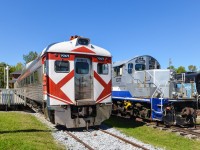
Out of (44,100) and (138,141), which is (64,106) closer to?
(44,100)

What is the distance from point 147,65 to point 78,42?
597cm

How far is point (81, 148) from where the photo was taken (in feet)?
27.2

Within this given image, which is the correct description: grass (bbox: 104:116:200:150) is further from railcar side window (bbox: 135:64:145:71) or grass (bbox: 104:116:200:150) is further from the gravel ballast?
railcar side window (bbox: 135:64:145:71)

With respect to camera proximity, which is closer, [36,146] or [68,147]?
[36,146]

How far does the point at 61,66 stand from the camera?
1110cm

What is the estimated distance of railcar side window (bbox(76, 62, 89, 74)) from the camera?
1159 cm

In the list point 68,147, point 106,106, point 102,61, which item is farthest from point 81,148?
point 102,61

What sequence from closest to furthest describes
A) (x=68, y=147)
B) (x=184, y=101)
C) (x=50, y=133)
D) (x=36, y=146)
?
1. (x=36, y=146)
2. (x=68, y=147)
3. (x=50, y=133)
4. (x=184, y=101)

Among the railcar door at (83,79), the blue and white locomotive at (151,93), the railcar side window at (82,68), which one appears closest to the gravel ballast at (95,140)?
the railcar door at (83,79)

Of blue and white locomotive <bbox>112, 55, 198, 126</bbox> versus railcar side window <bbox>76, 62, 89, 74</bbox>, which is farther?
blue and white locomotive <bbox>112, 55, 198, 126</bbox>

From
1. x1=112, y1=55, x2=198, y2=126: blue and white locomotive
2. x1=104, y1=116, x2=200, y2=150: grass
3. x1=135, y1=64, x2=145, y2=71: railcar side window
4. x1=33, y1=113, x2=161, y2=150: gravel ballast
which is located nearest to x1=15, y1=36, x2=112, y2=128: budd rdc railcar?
x1=33, y1=113, x2=161, y2=150: gravel ballast

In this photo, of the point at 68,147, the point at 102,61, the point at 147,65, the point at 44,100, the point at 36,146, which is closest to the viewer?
the point at 36,146

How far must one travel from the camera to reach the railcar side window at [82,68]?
11586 mm

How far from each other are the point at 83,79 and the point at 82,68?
0.48m
